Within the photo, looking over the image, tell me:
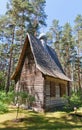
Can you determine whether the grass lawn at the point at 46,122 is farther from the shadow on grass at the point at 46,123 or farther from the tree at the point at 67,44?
the tree at the point at 67,44

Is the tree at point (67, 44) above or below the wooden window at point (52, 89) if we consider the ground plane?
above

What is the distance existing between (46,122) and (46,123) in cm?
32

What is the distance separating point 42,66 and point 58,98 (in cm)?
437

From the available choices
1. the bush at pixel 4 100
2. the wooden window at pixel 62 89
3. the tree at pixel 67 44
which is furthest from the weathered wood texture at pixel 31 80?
the tree at pixel 67 44

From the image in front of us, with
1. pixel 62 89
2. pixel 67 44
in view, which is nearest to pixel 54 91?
pixel 62 89

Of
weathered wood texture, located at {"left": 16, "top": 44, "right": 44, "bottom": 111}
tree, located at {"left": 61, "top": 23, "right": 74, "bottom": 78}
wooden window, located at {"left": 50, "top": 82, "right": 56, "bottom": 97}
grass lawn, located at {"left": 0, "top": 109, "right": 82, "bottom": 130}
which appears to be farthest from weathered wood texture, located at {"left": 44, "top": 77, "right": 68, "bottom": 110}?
tree, located at {"left": 61, "top": 23, "right": 74, "bottom": 78}

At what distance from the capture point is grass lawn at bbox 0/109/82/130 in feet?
41.2

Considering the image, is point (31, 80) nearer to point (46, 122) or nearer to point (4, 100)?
point (46, 122)

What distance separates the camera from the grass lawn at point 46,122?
12.6 meters

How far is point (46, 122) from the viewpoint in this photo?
14156 mm

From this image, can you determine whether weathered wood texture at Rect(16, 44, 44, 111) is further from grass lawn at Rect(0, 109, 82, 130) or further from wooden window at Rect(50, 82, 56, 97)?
grass lawn at Rect(0, 109, 82, 130)

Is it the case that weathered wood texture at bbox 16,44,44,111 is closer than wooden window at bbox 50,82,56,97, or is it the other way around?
weathered wood texture at bbox 16,44,44,111

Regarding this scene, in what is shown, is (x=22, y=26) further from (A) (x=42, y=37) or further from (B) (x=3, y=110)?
(B) (x=3, y=110)

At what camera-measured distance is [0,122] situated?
45.2 feet
